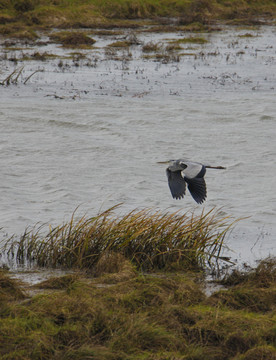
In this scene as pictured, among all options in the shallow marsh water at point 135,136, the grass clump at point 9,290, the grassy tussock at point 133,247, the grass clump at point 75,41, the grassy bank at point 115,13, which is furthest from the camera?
the grassy bank at point 115,13

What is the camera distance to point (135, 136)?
12148 millimetres

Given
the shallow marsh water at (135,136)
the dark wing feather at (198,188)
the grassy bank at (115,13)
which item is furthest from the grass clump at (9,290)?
the grassy bank at (115,13)

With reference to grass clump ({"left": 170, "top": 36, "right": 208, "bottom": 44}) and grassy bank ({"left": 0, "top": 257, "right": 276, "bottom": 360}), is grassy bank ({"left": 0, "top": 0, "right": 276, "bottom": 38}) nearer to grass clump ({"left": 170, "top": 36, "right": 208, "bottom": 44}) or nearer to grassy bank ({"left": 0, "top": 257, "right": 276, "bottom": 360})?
grass clump ({"left": 170, "top": 36, "right": 208, "bottom": 44})

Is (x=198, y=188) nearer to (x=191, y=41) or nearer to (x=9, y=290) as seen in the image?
(x=9, y=290)

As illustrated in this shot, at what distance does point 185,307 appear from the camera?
14.5 feet

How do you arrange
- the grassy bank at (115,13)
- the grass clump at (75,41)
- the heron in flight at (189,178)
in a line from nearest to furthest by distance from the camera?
the heron in flight at (189,178) → the grass clump at (75,41) → the grassy bank at (115,13)

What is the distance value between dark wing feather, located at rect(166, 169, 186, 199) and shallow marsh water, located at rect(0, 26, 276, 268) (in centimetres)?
104

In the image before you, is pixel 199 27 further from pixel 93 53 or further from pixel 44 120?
pixel 44 120

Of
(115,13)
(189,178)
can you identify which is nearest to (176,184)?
(189,178)

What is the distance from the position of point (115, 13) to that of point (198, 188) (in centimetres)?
3442

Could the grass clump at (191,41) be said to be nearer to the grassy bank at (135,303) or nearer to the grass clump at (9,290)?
the grassy bank at (135,303)

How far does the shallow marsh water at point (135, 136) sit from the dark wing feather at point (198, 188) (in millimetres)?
922

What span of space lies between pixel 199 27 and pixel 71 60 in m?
14.6

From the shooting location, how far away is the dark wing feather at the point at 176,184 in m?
6.00
